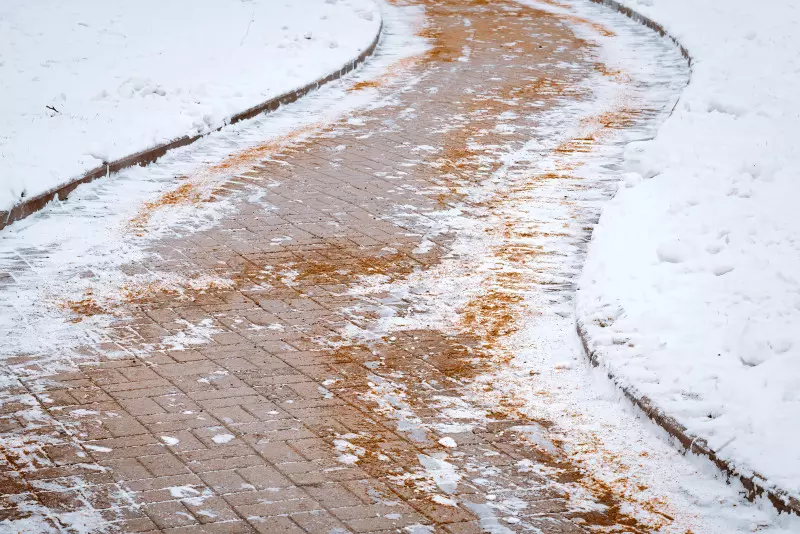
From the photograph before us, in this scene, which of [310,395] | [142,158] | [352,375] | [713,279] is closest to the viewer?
[310,395]

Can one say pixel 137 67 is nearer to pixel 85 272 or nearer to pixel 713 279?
pixel 85 272

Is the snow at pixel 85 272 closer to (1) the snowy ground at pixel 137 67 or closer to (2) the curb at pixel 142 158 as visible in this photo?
(2) the curb at pixel 142 158

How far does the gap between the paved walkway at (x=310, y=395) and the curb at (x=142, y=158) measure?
2.67 feet

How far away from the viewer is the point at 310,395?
516 centimetres

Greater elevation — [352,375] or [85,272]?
[352,375]

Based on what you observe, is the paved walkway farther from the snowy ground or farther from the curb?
the snowy ground

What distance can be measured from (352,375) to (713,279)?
244 cm

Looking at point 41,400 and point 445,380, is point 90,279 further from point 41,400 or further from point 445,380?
point 445,380

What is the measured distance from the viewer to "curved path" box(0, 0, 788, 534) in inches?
166

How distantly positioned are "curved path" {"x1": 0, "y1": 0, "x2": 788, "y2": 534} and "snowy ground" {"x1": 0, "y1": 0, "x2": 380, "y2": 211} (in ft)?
4.23

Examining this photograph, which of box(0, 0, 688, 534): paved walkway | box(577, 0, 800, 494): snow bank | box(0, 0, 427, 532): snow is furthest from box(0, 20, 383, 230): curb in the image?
box(577, 0, 800, 494): snow bank

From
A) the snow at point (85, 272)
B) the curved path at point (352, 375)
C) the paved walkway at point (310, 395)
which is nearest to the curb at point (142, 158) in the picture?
the snow at point (85, 272)

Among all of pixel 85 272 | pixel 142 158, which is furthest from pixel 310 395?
pixel 142 158

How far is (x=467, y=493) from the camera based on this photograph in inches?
170
